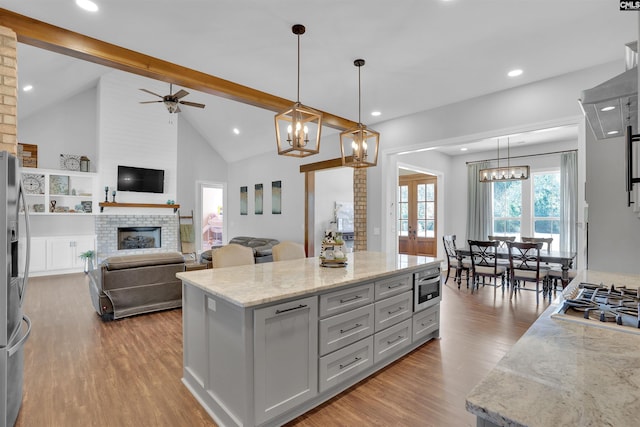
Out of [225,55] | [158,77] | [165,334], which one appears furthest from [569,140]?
[165,334]

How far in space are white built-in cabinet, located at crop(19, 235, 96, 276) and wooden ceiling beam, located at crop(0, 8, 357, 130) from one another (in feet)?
18.0

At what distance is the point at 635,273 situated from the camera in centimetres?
211

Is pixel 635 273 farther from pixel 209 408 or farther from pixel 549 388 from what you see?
pixel 209 408

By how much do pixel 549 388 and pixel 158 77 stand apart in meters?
4.15

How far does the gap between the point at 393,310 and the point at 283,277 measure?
3.51 ft

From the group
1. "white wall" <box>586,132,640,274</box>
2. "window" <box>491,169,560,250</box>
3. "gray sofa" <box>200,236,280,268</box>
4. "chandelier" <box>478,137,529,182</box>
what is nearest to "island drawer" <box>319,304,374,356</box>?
"white wall" <box>586,132,640,274</box>

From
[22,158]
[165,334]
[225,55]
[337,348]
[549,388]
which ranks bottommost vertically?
[165,334]

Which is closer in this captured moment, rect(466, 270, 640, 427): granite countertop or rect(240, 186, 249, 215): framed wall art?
rect(466, 270, 640, 427): granite countertop

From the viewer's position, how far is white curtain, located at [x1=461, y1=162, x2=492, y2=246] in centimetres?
765

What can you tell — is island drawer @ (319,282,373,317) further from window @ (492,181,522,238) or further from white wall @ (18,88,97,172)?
white wall @ (18,88,97,172)

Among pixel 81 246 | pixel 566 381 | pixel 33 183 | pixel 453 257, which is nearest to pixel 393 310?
pixel 566 381

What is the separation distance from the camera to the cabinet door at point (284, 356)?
6.13ft

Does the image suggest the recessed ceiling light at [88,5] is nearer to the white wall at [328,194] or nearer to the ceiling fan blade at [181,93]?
the ceiling fan blade at [181,93]

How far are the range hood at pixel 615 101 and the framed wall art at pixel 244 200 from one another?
8479mm
